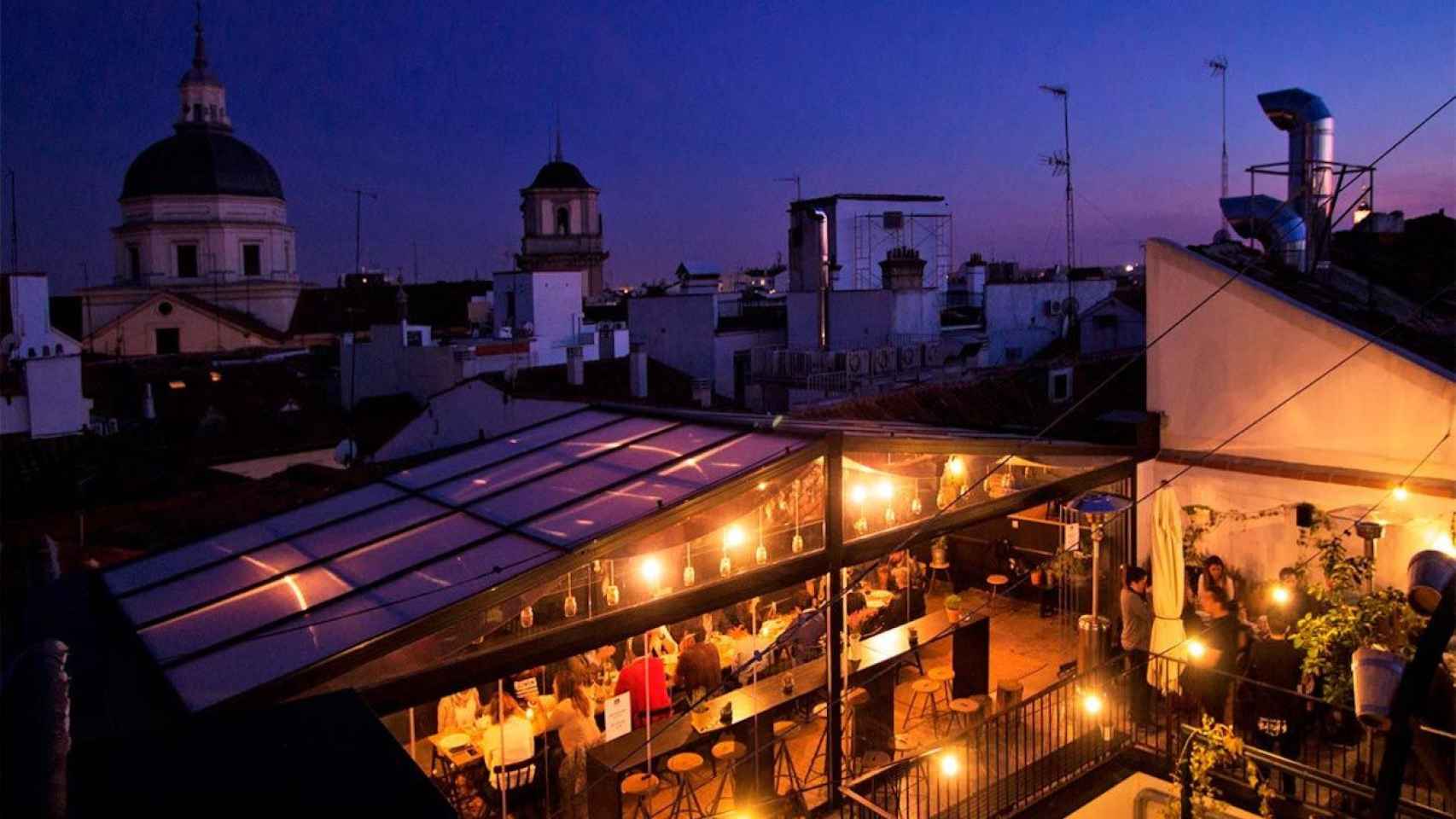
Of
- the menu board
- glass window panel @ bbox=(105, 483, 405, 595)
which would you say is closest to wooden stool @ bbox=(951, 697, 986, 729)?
the menu board

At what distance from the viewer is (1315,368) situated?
10.7 m

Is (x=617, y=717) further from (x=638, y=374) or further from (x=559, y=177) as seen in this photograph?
(x=559, y=177)

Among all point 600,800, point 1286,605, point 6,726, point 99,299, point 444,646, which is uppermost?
point 99,299

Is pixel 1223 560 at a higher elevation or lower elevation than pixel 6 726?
lower

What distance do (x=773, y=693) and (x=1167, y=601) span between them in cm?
385

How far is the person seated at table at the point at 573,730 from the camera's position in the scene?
313 inches

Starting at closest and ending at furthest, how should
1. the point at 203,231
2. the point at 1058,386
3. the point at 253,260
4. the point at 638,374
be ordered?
1. the point at 1058,386
2. the point at 638,374
3. the point at 203,231
4. the point at 253,260

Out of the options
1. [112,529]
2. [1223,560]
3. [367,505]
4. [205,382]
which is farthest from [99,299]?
[1223,560]

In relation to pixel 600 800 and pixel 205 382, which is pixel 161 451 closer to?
pixel 205 382

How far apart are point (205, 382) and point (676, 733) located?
71.9ft

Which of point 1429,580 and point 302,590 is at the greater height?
point 1429,580

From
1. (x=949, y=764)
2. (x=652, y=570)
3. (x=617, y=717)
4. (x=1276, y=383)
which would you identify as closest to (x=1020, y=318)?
(x=1276, y=383)

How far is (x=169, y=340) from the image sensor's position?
48719 mm

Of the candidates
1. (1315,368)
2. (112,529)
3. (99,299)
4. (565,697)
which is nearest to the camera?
(565,697)
